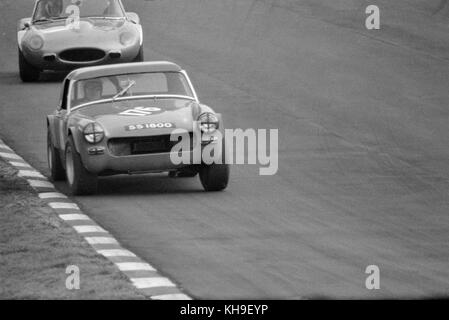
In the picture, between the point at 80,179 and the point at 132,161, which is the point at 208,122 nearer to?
the point at 132,161

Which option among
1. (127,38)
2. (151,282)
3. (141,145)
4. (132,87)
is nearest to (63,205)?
(141,145)

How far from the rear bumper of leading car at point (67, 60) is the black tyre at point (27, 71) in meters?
0.18

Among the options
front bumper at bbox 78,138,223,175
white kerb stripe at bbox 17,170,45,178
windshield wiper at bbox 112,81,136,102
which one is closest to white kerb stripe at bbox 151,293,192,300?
front bumper at bbox 78,138,223,175

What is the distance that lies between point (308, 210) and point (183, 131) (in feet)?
5.15

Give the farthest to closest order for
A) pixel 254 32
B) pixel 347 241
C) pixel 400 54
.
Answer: pixel 254 32
pixel 400 54
pixel 347 241

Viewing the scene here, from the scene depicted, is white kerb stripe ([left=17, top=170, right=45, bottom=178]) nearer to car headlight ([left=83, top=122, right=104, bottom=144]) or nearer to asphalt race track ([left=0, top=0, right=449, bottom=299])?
asphalt race track ([left=0, top=0, right=449, bottom=299])

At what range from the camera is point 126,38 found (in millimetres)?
24312

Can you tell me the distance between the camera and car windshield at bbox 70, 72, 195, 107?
625 inches

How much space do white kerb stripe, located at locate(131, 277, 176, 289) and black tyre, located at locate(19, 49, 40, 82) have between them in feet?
49.0

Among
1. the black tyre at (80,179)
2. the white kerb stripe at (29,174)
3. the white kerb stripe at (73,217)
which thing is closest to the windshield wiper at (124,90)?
the black tyre at (80,179)

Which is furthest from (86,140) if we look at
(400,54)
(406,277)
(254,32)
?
(254,32)

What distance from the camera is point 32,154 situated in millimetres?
18453

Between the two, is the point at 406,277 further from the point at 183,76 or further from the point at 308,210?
the point at 183,76

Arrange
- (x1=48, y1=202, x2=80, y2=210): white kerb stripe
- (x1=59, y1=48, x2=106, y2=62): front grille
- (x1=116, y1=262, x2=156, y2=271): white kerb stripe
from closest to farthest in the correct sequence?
(x1=116, y1=262, x2=156, y2=271): white kerb stripe, (x1=48, y1=202, x2=80, y2=210): white kerb stripe, (x1=59, y1=48, x2=106, y2=62): front grille
